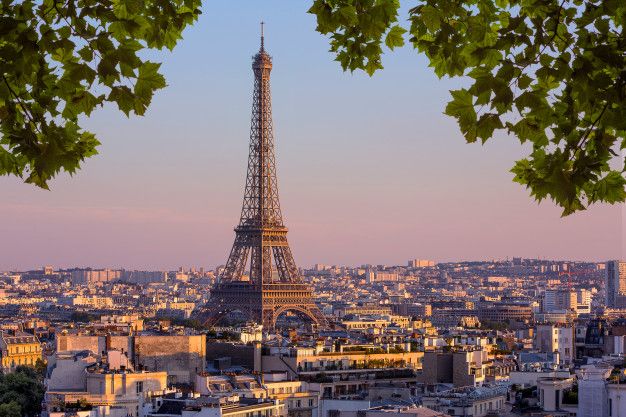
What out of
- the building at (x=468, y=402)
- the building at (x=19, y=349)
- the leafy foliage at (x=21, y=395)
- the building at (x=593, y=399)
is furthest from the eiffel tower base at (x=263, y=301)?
the building at (x=593, y=399)

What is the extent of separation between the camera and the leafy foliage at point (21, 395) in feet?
169

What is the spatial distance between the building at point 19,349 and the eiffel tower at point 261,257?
20.5 metres

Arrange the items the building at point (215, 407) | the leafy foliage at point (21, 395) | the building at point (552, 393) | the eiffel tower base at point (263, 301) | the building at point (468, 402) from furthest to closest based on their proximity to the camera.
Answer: the eiffel tower base at point (263, 301), the leafy foliage at point (21, 395), the building at point (468, 402), the building at point (552, 393), the building at point (215, 407)

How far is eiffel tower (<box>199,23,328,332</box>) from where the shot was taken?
116812 mm

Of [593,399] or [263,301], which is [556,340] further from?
[593,399]

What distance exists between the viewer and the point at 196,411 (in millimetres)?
40688

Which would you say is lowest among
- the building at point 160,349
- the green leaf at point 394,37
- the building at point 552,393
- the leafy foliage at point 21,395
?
the leafy foliage at point 21,395

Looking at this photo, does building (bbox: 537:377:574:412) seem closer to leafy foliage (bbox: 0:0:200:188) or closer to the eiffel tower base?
leafy foliage (bbox: 0:0:200:188)

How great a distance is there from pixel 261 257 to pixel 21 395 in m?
64.1

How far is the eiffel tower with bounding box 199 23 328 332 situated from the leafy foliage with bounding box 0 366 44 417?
56475 mm

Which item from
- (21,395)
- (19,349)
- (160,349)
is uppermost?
(160,349)

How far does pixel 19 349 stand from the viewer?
9262 centimetres

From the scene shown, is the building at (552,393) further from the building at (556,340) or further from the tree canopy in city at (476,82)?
the building at (556,340)

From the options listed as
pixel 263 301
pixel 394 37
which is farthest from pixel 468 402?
pixel 263 301
